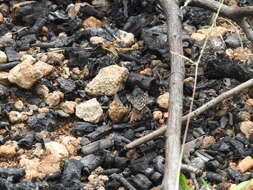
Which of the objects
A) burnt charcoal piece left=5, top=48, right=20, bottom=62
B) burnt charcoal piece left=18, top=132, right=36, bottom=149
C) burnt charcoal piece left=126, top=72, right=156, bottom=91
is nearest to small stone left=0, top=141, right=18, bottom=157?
burnt charcoal piece left=18, top=132, right=36, bottom=149

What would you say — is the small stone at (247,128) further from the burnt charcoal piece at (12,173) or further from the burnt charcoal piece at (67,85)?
the burnt charcoal piece at (12,173)

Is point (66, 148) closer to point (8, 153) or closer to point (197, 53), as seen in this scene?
point (8, 153)

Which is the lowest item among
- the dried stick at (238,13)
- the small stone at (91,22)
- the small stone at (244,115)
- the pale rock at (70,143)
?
the pale rock at (70,143)

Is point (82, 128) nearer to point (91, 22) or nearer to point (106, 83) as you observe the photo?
point (106, 83)

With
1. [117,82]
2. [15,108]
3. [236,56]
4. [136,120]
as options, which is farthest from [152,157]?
[236,56]

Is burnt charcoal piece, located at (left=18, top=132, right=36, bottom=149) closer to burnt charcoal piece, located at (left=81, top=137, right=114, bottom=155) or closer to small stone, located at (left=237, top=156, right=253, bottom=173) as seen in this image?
burnt charcoal piece, located at (left=81, top=137, right=114, bottom=155)

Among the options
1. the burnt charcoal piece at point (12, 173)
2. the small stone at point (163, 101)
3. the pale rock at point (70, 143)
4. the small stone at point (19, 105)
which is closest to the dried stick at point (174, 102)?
the small stone at point (163, 101)

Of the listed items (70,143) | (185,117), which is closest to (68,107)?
(70,143)
